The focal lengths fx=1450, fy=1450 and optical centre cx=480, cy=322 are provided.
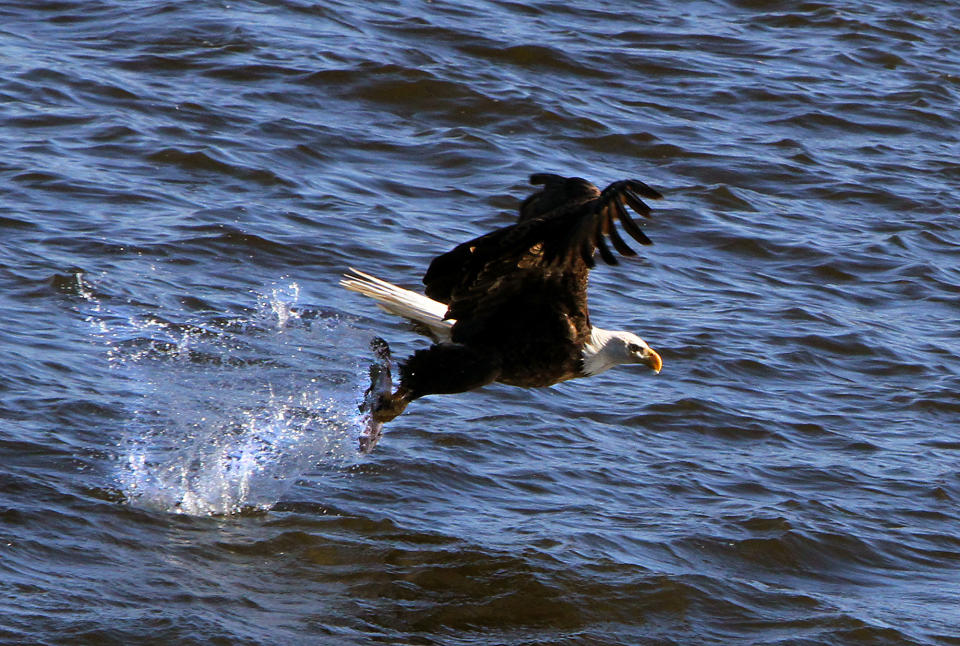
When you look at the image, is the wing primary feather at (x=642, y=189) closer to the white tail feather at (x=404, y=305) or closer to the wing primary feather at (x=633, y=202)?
the wing primary feather at (x=633, y=202)

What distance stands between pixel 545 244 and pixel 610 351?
0.85 metres

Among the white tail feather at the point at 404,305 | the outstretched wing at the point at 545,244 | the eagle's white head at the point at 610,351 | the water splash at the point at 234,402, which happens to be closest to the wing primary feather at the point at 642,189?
the outstretched wing at the point at 545,244

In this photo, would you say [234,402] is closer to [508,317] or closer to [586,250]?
[508,317]

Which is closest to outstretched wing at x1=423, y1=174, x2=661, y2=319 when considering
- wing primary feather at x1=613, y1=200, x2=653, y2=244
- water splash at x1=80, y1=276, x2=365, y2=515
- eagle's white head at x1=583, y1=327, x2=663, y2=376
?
wing primary feather at x1=613, y1=200, x2=653, y2=244

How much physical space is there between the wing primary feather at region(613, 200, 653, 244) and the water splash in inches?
67.1

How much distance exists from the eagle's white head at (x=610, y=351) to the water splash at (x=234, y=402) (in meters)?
0.94

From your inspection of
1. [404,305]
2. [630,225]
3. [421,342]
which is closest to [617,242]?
[630,225]

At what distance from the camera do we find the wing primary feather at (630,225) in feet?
14.0

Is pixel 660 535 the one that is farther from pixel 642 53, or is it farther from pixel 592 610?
pixel 642 53

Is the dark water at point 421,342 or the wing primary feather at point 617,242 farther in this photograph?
the dark water at point 421,342

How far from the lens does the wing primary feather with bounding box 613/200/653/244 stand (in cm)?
426

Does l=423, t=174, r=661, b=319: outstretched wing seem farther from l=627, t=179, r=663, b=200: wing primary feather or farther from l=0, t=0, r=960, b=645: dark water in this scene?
l=0, t=0, r=960, b=645: dark water

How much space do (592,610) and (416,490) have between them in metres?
0.96

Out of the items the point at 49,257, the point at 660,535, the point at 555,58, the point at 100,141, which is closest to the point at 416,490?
the point at 660,535
